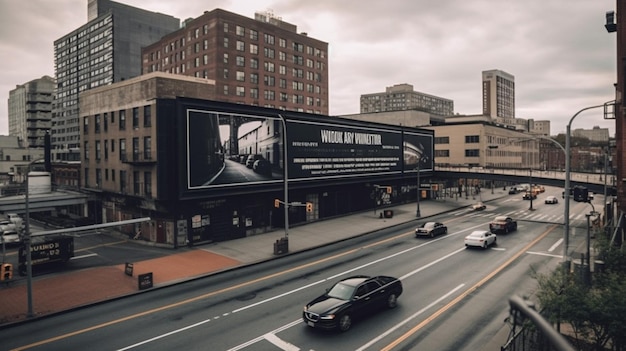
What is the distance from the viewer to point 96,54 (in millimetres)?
128250

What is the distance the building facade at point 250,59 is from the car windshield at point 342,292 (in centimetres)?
6143

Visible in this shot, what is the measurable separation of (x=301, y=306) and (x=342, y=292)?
2.98m

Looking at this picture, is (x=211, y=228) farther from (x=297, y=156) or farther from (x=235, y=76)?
(x=235, y=76)

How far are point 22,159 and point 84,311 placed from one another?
359ft

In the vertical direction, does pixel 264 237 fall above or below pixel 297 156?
below

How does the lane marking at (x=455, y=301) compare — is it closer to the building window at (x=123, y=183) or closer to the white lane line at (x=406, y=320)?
the white lane line at (x=406, y=320)

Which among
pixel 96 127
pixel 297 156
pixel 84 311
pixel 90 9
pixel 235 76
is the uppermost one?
pixel 90 9

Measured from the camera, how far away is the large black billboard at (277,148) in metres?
34.9

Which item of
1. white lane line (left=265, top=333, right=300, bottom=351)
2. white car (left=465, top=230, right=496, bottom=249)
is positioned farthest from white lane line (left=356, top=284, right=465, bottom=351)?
white car (left=465, top=230, right=496, bottom=249)

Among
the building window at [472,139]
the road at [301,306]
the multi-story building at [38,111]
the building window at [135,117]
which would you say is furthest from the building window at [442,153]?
the multi-story building at [38,111]

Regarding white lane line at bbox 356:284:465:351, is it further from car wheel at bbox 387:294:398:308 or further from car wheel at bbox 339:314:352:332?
car wheel at bbox 339:314:352:332

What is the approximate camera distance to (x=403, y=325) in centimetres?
1717

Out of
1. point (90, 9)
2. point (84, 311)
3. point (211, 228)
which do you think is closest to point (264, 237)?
point (211, 228)

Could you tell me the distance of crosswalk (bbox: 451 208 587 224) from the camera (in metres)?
49.7
